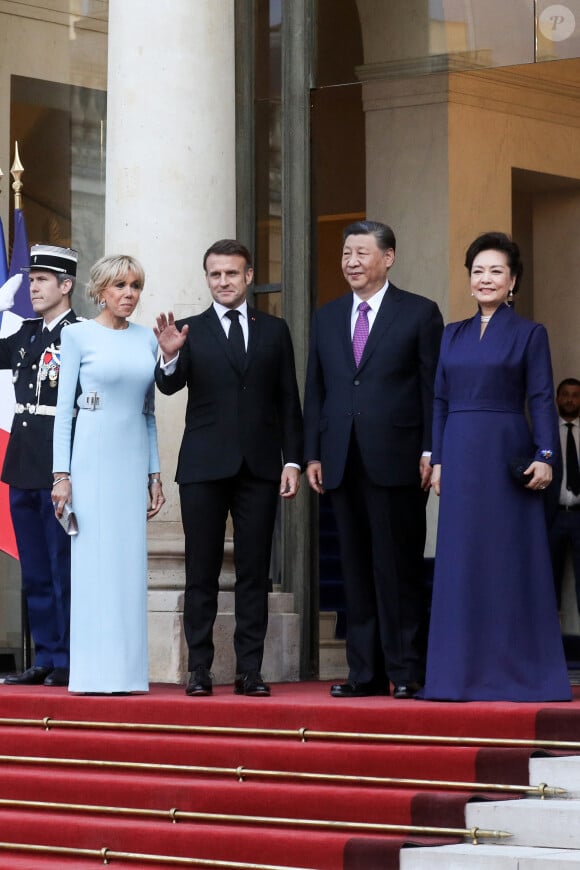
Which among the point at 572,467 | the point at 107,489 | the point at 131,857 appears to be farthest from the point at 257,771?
the point at 572,467

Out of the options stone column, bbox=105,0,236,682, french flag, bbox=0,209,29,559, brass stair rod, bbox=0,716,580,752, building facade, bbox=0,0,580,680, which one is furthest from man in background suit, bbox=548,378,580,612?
brass stair rod, bbox=0,716,580,752

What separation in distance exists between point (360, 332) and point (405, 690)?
4.57 feet

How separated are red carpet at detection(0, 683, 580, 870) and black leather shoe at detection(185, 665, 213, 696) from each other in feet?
0.42

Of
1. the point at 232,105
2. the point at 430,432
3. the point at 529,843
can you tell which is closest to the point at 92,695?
the point at 430,432

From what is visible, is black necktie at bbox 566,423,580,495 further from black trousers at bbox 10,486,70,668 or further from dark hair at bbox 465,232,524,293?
black trousers at bbox 10,486,70,668

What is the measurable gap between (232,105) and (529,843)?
444cm

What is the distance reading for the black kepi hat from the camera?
800cm

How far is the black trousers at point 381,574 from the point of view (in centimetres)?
717

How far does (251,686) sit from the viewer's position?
716cm

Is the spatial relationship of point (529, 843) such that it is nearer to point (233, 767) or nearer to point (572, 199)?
point (233, 767)

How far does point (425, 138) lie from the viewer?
9094mm

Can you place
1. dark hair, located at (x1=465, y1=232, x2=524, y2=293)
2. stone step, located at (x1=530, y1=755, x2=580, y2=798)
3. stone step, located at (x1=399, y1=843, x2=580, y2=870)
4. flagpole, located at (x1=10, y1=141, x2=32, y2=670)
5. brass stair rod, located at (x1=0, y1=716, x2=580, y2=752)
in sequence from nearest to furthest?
stone step, located at (x1=399, y1=843, x2=580, y2=870)
stone step, located at (x1=530, y1=755, x2=580, y2=798)
brass stair rod, located at (x1=0, y1=716, x2=580, y2=752)
dark hair, located at (x1=465, y1=232, x2=524, y2=293)
flagpole, located at (x1=10, y1=141, x2=32, y2=670)

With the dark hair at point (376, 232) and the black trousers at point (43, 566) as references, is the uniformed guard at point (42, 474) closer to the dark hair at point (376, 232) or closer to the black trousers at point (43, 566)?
the black trousers at point (43, 566)

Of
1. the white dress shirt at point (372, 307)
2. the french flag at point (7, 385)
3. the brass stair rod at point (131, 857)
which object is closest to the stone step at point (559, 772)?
the brass stair rod at point (131, 857)
